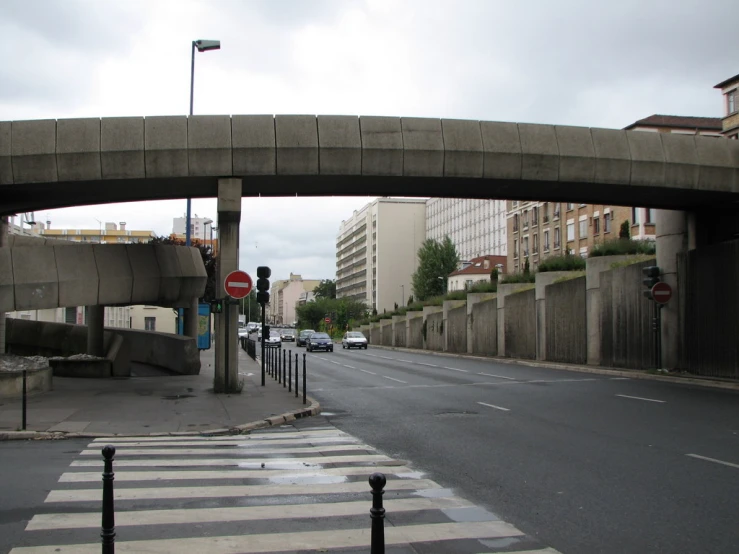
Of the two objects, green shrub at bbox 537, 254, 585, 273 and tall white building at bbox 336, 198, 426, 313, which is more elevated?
tall white building at bbox 336, 198, 426, 313

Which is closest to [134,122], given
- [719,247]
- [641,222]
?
[719,247]

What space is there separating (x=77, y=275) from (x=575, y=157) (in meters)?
14.0

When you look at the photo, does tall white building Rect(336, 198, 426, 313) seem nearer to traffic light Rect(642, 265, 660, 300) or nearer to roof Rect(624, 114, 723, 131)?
roof Rect(624, 114, 723, 131)

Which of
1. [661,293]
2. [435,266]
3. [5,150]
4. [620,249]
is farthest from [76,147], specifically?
[435,266]

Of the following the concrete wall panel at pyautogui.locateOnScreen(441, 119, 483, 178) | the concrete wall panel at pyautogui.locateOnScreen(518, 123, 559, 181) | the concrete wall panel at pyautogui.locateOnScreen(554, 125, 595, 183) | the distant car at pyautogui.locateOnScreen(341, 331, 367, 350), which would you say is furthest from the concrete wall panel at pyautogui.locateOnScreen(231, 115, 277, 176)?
the distant car at pyautogui.locateOnScreen(341, 331, 367, 350)

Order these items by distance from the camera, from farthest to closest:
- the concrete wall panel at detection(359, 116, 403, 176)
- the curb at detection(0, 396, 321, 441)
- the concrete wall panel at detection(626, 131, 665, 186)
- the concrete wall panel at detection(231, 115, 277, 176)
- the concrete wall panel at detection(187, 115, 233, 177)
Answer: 1. the concrete wall panel at detection(626, 131, 665, 186)
2. the concrete wall panel at detection(359, 116, 403, 176)
3. the concrete wall panel at detection(231, 115, 277, 176)
4. the concrete wall panel at detection(187, 115, 233, 177)
5. the curb at detection(0, 396, 321, 441)

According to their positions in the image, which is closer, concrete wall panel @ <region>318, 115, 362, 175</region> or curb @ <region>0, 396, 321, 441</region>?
curb @ <region>0, 396, 321, 441</region>

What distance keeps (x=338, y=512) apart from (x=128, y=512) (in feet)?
6.50

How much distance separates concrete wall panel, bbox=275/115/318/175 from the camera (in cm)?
1770

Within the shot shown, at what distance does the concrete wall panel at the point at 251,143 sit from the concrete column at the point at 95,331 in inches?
484

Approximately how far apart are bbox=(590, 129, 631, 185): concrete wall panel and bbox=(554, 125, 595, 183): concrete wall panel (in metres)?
0.17

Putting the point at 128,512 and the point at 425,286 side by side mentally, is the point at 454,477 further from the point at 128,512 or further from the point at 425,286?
the point at 425,286

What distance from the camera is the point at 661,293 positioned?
23.5 metres

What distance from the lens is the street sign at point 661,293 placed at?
23.5 m
